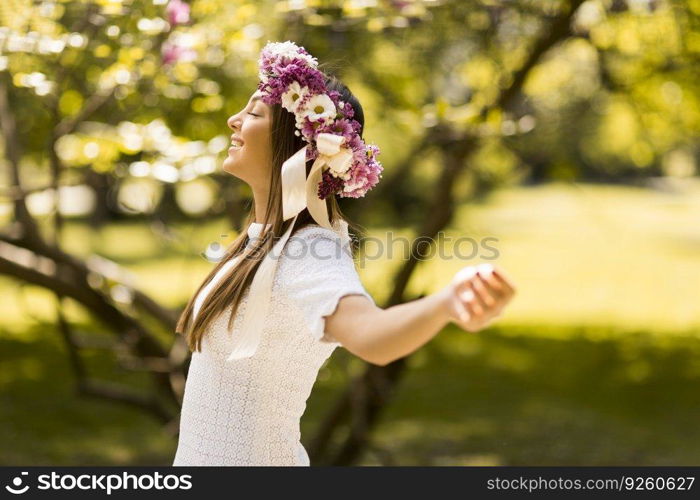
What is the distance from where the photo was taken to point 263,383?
7.61ft

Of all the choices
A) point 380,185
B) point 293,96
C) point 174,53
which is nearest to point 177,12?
point 174,53

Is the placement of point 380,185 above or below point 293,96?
above

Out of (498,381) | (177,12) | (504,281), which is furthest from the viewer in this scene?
(498,381)

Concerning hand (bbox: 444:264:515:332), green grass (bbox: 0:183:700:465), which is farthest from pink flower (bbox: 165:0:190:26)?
hand (bbox: 444:264:515:332)

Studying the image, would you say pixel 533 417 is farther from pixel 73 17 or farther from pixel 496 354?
pixel 73 17

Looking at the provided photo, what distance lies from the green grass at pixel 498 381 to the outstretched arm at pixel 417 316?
2.53m

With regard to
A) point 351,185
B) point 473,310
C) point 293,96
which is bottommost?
point 473,310

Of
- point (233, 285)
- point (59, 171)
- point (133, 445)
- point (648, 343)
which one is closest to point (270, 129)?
point (233, 285)

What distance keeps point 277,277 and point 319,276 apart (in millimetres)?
145

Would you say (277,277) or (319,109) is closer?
(277,277)

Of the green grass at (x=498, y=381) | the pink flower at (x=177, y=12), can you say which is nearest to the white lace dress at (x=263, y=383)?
the pink flower at (x=177, y=12)

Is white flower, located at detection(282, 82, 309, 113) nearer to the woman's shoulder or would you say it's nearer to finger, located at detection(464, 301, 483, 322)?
the woman's shoulder

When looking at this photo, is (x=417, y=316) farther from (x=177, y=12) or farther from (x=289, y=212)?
(x=177, y=12)

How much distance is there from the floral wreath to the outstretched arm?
439mm
